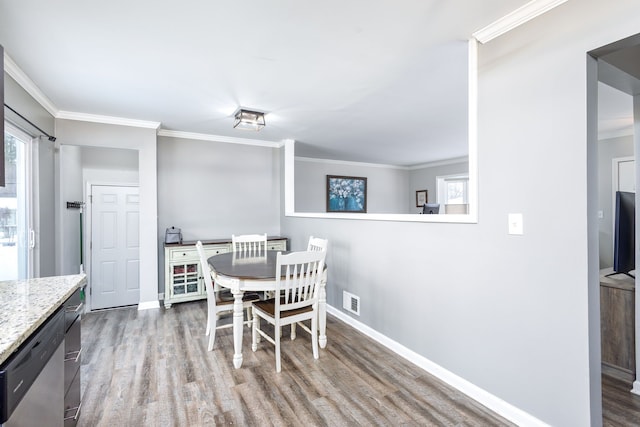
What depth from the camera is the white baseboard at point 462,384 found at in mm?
1811

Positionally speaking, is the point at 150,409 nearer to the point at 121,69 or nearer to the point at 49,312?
the point at 49,312

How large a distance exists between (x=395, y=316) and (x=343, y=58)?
7.09ft

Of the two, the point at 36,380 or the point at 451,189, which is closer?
the point at 36,380

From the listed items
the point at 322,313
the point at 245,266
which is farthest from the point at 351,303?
the point at 245,266

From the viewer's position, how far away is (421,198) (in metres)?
7.32

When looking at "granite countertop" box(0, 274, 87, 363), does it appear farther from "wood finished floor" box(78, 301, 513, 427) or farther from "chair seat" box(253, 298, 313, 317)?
"chair seat" box(253, 298, 313, 317)

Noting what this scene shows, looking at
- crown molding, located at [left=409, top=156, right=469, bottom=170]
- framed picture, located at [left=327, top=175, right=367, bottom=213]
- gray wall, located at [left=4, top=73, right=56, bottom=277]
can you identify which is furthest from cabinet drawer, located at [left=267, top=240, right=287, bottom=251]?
crown molding, located at [left=409, top=156, right=469, bottom=170]

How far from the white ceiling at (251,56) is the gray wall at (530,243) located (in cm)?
36

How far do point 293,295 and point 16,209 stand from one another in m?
2.60

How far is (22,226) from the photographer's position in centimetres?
283

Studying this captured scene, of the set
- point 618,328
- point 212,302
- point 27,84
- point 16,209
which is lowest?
point 618,328

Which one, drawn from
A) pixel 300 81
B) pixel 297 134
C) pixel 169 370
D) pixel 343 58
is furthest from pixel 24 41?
pixel 297 134

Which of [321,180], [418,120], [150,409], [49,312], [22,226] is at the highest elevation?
[418,120]

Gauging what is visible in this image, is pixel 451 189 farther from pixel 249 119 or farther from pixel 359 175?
pixel 249 119
